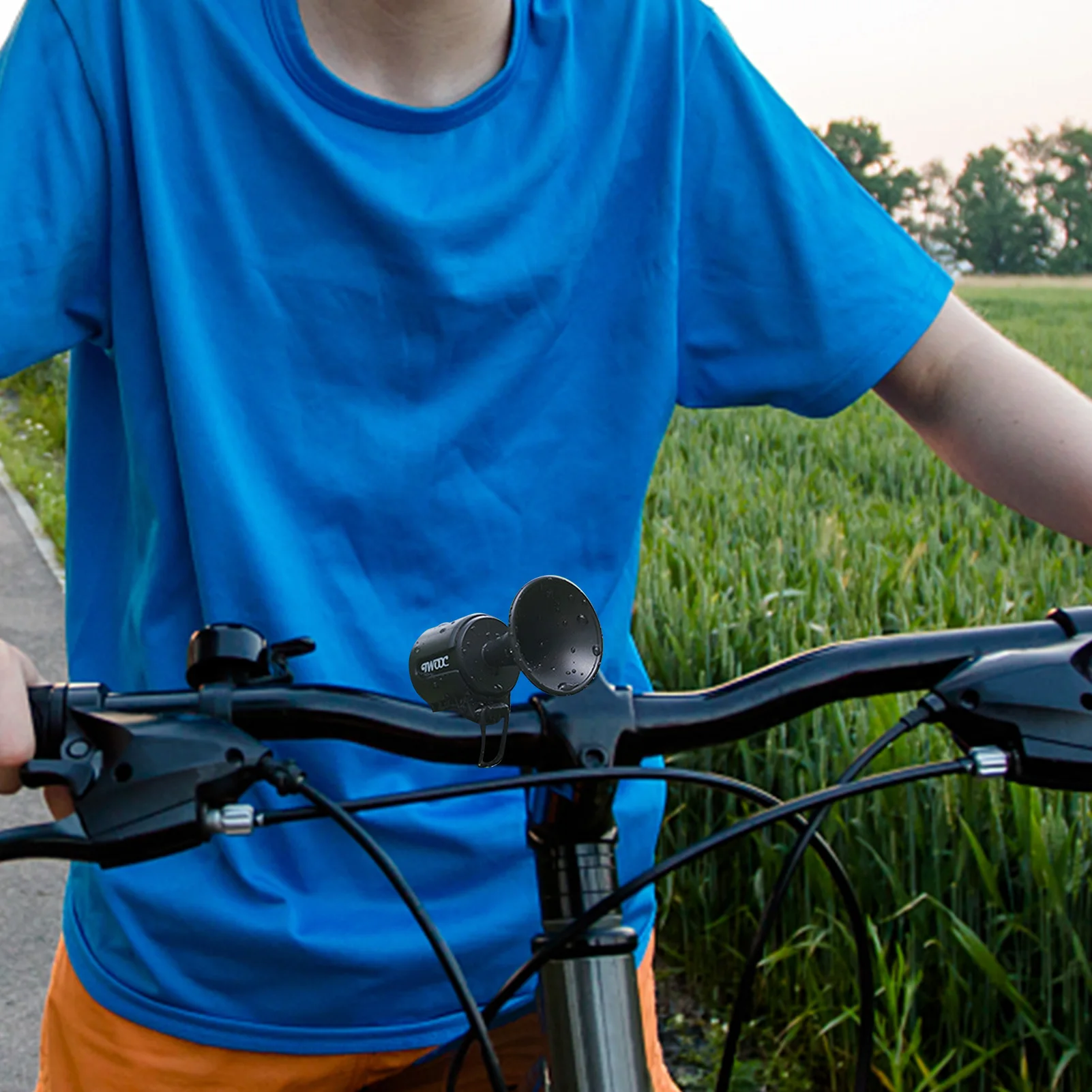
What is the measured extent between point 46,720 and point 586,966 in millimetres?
345

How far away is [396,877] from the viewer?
2.57ft

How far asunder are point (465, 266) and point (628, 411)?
0.20 m

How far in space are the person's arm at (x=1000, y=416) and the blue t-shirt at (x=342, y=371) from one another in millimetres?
45

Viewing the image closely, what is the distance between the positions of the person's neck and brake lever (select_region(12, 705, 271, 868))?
62cm

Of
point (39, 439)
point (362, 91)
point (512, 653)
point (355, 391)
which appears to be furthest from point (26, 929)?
point (39, 439)

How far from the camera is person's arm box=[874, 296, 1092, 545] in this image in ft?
3.79

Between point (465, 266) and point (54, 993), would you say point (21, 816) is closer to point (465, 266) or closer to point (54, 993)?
point (54, 993)

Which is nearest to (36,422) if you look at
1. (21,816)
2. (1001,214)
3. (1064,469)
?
(21,816)

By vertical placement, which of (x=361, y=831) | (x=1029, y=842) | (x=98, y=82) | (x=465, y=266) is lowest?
(x=1029, y=842)

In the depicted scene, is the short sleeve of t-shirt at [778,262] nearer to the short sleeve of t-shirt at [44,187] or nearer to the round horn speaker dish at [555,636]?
the short sleeve of t-shirt at [44,187]

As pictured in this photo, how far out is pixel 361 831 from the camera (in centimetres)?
78

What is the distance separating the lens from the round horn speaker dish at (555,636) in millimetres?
717

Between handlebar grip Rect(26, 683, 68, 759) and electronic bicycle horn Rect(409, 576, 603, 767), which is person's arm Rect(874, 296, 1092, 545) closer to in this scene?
electronic bicycle horn Rect(409, 576, 603, 767)

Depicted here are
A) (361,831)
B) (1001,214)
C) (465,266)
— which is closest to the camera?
(361,831)
